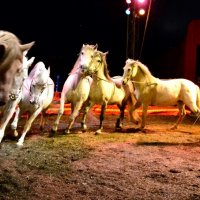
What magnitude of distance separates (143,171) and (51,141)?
3.24m

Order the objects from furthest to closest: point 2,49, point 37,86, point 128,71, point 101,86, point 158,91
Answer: point 158,91 → point 128,71 → point 101,86 → point 37,86 → point 2,49

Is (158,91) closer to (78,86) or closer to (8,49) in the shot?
(78,86)

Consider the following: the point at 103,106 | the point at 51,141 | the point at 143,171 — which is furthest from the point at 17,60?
the point at 103,106

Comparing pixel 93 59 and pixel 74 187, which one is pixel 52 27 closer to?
pixel 93 59

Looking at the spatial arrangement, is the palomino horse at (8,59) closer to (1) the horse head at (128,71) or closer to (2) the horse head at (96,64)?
(2) the horse head at (96,64)

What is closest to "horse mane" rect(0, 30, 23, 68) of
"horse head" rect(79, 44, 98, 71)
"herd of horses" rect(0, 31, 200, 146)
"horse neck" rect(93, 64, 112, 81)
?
"herd of horses" rect(0, 31, 200, 146)

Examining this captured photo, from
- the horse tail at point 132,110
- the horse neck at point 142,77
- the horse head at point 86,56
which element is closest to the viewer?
the horse head at point 86,56

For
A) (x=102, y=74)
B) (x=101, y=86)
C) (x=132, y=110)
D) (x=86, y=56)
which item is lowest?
(x=132, y=110)

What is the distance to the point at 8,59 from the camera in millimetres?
3492

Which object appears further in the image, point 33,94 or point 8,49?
point 33,94

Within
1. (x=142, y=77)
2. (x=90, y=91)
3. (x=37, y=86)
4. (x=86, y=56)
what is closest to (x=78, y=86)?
(x=90, y=91)

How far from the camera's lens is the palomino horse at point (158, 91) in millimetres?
12109

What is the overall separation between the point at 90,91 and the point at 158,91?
2.40 metres

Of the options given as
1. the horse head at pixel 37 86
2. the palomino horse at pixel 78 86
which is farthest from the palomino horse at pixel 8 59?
the palomino horse at pixel 78 86
